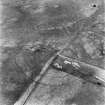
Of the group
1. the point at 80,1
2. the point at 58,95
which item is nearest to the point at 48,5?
the point at 80,1

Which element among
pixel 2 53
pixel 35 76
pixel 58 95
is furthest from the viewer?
pixel 2 53

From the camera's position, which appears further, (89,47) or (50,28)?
(50,28)

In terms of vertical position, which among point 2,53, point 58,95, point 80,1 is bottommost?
point 58,95

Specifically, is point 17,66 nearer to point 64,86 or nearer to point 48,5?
point 64,86

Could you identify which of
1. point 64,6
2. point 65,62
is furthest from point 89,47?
point 64,6

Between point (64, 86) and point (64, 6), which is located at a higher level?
point (64, 6)

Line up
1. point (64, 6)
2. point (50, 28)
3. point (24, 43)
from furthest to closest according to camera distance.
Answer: point (64, 6), point (50, 28), point (24, 43)

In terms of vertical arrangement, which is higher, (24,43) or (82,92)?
(24,43)

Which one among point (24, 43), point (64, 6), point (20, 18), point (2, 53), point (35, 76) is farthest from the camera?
point (64, 6)

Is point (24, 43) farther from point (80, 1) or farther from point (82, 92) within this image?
point (80, 1)
